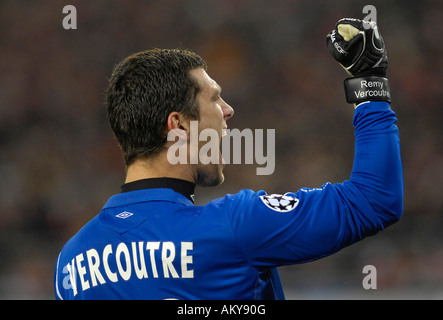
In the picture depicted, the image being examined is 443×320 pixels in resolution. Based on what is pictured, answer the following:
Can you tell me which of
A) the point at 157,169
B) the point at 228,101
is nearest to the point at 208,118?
the point at 157,169

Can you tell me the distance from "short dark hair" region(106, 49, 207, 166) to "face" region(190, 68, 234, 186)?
2 cm

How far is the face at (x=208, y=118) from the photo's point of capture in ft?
5.17

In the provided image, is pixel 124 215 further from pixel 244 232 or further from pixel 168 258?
pixel 244 232

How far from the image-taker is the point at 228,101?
5.71 metres

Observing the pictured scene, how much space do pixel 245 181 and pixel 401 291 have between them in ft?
5.82

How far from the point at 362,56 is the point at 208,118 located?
1.47 feet

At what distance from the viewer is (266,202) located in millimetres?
1380

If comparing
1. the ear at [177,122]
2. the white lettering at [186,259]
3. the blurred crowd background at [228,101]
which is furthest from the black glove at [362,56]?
the blurred crowd background at [228,101]

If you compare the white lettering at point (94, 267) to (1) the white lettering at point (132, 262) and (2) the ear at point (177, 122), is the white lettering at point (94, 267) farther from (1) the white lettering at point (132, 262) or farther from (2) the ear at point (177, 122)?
(2) the ear at point (177, 122)

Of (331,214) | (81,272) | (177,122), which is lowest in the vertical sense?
(81,272)

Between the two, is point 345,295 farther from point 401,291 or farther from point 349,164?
point 349,164

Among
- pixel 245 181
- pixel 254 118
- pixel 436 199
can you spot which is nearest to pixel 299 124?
pixel 254 118

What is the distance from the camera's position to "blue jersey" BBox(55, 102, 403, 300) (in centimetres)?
133

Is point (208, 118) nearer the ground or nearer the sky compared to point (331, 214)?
nearer the sky
